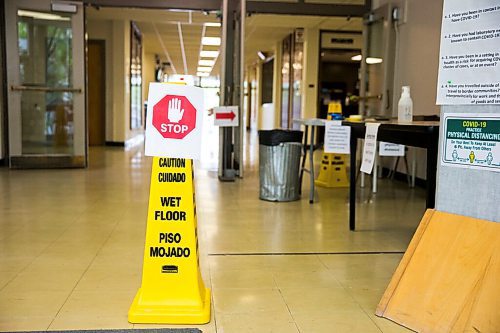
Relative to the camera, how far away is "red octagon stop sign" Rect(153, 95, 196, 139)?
6.53ft

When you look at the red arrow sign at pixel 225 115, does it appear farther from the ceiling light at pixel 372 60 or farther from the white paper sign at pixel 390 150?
the ceiling light at pixel 372 60

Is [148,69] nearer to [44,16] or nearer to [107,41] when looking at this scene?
[107,41]

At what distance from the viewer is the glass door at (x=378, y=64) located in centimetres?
655

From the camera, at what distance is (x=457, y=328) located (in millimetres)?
1857

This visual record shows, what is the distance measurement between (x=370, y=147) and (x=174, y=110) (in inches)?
69.3

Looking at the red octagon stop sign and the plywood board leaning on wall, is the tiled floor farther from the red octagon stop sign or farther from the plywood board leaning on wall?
the red octagon stop sign

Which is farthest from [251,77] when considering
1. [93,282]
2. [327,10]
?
[93,282]

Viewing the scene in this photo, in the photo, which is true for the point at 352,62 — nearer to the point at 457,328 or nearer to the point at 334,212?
the point at 334,212

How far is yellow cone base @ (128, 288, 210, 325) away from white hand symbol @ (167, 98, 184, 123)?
0.76 m

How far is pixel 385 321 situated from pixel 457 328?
1.05 ft

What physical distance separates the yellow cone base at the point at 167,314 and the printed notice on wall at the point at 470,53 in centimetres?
131

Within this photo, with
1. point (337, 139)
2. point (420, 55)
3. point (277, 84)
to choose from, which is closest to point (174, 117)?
point (337, 139)

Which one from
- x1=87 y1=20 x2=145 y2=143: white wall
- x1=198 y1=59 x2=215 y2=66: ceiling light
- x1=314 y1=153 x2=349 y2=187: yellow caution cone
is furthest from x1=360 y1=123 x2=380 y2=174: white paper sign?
x1=198 y1=59 x2=215 y2=66: ceiling light

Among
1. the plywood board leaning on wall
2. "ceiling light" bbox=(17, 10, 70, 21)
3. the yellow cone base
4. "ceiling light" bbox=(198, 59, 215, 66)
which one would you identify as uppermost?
"ceiling light" bbox=(198, 59, 215, 66)
